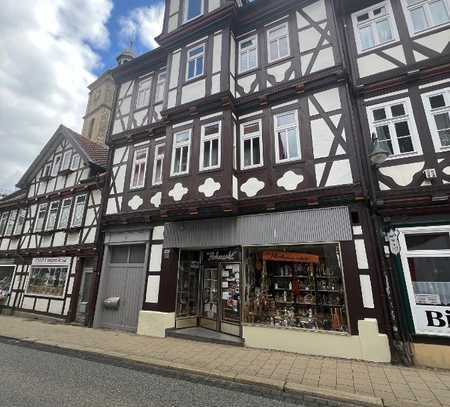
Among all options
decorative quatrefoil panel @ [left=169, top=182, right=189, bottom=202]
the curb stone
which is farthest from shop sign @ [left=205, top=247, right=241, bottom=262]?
the curb stone

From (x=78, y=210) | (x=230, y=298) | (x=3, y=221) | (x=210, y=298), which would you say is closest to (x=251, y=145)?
(x=230, y=298)

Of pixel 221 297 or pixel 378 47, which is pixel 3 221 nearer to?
pixel 221 297

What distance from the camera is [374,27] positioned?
812cm

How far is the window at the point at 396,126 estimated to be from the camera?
275 inches

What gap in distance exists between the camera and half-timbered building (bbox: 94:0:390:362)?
6.70 meters

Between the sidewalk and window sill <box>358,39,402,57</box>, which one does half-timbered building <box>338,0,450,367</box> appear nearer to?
window sill <box>358,39,402,57</box>

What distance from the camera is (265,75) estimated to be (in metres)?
8.78

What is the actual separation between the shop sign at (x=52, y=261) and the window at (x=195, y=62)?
946 cm

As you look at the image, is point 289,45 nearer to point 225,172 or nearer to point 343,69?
point 343,69

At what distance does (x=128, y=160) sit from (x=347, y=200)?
340 inches

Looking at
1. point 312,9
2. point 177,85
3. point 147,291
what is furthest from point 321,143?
point 147,291

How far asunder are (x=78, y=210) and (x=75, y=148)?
3.63m

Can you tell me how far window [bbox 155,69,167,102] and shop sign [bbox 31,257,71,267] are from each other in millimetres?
8087

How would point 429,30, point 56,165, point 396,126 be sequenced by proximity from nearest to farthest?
point 396,126 → point 429,30 → point 56,165
